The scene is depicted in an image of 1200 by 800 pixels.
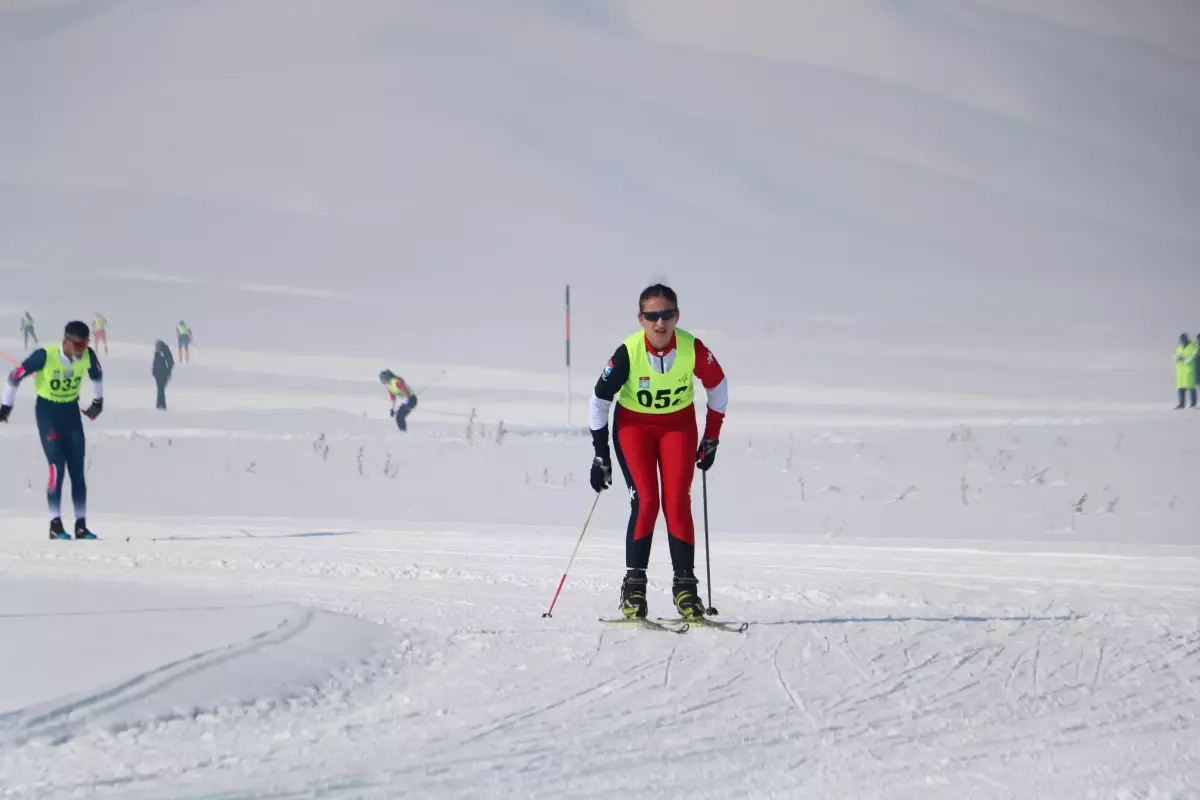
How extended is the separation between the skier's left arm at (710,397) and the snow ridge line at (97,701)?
103 inches

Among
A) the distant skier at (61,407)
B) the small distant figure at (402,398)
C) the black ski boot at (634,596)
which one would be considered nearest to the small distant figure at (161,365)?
the small distant figure at (402,398)

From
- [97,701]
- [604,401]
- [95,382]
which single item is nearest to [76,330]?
[95,382]

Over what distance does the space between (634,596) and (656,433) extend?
91 cm

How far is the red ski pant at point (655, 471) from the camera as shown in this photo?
7918 mm

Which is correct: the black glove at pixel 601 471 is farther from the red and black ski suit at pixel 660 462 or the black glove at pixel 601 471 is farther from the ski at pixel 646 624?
the ski at pixel 646 624

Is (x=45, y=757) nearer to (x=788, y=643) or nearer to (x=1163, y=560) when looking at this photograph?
(x=788, y=643)

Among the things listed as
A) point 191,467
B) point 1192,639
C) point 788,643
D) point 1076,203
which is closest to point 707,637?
point 788,643

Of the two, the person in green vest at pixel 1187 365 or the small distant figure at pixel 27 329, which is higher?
the small distant figure at pixel 27 329

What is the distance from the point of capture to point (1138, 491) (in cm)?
1667

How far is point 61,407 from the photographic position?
12867 mm

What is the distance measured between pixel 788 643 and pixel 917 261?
72.7 meters

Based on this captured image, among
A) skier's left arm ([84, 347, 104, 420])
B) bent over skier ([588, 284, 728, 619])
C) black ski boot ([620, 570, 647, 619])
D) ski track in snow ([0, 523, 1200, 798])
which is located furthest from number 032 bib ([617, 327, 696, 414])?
skier's left arm ([84, 347, 104, 420])

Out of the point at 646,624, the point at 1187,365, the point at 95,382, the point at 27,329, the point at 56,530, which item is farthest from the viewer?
the point at 27,329

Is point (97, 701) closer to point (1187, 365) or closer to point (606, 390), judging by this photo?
point (606, 390)
